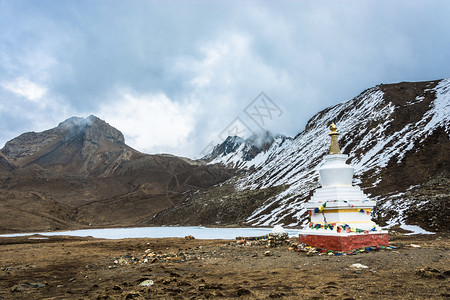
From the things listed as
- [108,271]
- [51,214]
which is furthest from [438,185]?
[51,214]

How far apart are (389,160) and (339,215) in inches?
1712

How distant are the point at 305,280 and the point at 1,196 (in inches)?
3452

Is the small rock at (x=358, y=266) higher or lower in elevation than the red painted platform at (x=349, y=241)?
lower

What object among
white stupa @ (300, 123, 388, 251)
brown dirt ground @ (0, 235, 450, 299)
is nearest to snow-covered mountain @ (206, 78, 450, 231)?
white stupa @ (300, 123, 388, 251)

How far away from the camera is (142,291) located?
787cm

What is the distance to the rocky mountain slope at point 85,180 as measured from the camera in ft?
235

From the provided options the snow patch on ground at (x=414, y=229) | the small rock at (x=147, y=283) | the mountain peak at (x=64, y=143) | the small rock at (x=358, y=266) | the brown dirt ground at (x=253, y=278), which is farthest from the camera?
the mountain peak at (x=64, y=143)

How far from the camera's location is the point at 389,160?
1970 inches

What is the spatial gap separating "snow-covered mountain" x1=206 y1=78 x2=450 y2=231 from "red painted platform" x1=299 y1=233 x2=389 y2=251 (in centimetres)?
1462

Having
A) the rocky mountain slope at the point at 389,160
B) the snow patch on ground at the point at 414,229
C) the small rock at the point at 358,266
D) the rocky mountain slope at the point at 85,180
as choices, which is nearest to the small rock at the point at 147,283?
the small rock at the point at 358,266

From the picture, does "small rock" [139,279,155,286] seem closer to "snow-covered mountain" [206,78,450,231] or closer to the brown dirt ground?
the brown dirt ground

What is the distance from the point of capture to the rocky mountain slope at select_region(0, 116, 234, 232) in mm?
71688

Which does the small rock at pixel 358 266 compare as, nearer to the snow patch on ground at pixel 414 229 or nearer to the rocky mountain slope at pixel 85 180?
the snow patch on ground at pixel 414 229

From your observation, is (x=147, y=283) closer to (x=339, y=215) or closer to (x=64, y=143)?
(x=339, y=215)
